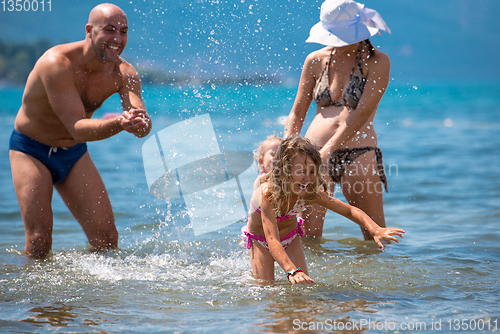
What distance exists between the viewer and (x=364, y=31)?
14.3 feet

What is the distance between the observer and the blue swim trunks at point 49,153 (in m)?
4.25

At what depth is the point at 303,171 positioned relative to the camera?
3.54 metres

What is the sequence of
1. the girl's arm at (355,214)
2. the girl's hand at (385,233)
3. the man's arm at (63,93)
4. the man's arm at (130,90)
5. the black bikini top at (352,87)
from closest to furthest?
the girl's hand at (385,233) → the girl's arm at (355,214) → the man's arm at (63,93) → the man's arm at (130,90) → the black bikini top at (352,87)

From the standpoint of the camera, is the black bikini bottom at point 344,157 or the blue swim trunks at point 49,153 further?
the black bikini bottom at point 344,157

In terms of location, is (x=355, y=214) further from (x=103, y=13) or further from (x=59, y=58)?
(x=59, y=58)

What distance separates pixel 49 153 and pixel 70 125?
0.60 meters

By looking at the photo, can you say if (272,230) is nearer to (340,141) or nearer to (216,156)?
(340,141)

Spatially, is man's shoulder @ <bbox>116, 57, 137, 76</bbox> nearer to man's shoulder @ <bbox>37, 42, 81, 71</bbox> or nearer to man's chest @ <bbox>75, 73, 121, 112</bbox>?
man's chest @ <bbox>75, 73, 121, 112</bbox>

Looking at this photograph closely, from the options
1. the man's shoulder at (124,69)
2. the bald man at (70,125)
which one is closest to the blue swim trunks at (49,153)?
the bald man at (70,125)

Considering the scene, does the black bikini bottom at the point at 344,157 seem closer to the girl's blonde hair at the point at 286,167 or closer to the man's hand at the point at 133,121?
the girl's blonde hair at the point at 286,167

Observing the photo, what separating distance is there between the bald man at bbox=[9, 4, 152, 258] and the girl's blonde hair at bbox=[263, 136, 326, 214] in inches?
40.4

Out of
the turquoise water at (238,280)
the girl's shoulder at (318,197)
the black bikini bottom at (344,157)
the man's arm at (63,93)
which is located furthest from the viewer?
the black bikini bottom at (344,157)

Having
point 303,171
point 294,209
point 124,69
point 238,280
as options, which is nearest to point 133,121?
point 124,69

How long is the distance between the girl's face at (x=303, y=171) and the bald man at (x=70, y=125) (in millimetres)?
1144
